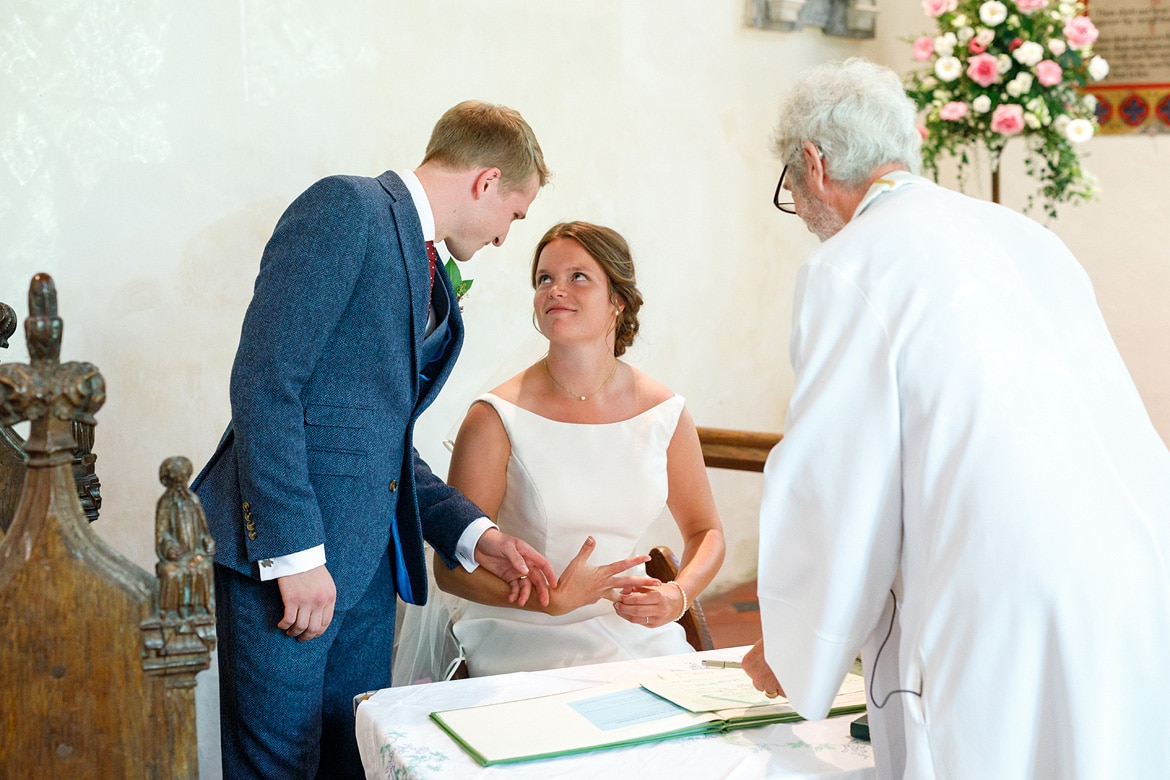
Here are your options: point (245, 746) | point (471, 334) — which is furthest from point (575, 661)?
point (471, 334)

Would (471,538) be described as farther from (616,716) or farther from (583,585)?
(616,716)

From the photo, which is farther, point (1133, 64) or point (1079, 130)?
point (1133, 64)

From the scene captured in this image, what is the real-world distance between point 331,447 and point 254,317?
0.91ft

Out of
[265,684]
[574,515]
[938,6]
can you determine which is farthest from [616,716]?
[938,6]

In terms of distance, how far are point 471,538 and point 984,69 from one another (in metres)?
2.95

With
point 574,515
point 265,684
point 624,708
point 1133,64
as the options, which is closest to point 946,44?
point 1133,64

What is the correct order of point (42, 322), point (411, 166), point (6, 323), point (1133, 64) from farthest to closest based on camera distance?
point (1133, 64) → point (411, 166) → point (6, 323) → point (42, 322)

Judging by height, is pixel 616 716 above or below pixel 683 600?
above

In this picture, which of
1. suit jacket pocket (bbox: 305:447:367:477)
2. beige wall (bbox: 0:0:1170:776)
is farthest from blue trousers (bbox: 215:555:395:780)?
beige wall (bbox: 0:0:1170:776)

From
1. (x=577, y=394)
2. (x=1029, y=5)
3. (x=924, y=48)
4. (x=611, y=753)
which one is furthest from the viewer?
(x=924, y=48)

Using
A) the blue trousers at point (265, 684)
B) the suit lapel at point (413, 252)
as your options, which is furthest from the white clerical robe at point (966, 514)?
the blue trousers at point (265, 684)

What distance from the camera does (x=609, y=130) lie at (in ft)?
14.8

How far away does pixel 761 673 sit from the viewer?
6.08ft

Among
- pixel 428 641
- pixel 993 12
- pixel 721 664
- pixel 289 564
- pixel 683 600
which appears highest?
pixel 993 12
